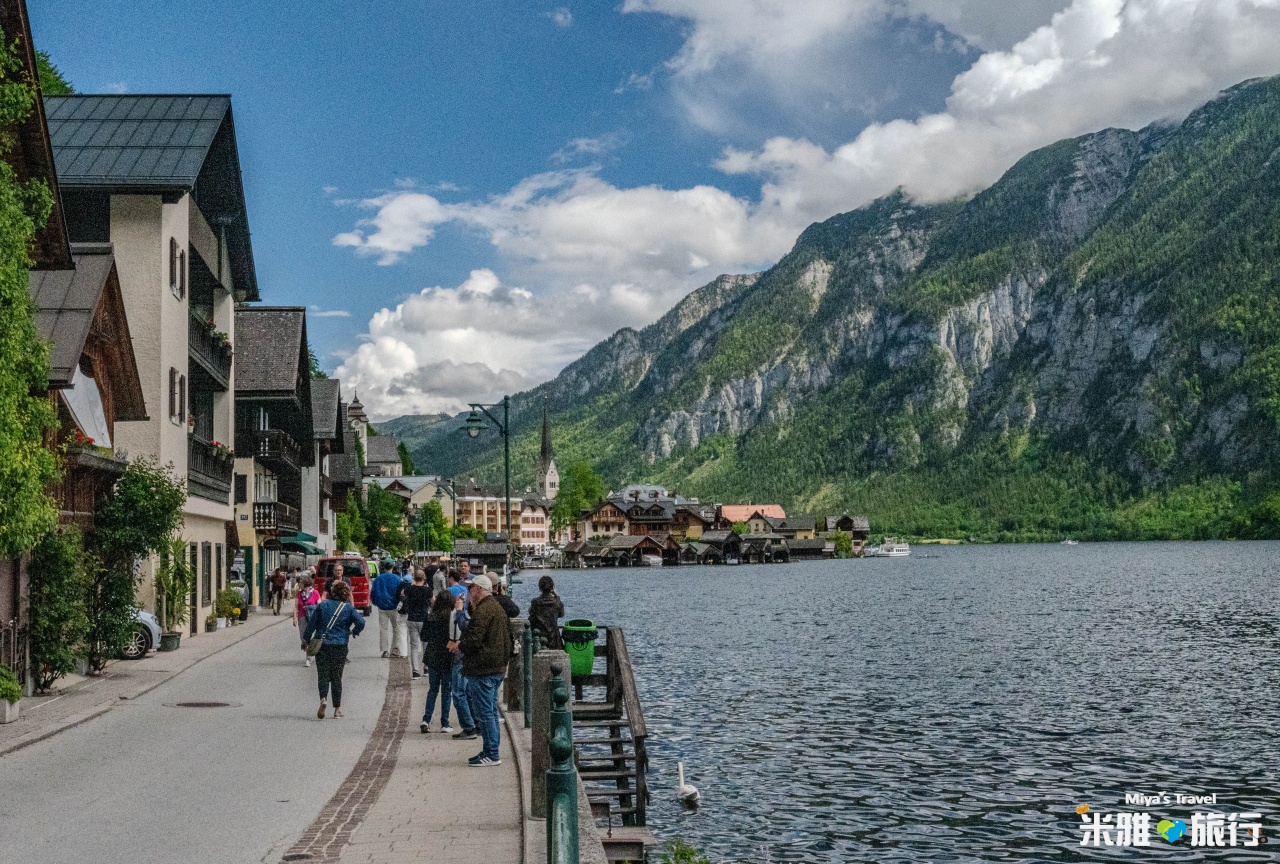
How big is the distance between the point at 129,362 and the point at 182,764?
12902mm

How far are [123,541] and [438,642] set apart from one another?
37.7 feet

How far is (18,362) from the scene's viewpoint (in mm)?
16016

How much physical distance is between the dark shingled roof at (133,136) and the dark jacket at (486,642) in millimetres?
21346

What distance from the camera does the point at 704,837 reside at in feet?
59.7

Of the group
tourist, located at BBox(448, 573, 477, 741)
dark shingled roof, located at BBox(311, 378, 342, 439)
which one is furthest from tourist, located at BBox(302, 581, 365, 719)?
dark shingled roof, located at BBox(311, 378, 342, 439)

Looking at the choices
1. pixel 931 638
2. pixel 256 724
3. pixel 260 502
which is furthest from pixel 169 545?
pixel 931 638

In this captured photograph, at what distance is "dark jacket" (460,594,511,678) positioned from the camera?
1425cm

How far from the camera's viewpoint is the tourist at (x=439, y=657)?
55.9ft

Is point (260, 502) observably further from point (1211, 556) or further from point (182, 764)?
point (1211, 556)

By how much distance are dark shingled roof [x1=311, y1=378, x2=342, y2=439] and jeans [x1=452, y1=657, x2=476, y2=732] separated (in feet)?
165

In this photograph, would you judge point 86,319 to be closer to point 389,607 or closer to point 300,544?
point 389,607

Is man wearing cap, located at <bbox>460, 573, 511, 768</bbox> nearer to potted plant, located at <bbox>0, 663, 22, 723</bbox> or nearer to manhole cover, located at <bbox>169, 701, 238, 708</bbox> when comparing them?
potted plant, located at <bbox>0, 663, 22, 723</bbox>

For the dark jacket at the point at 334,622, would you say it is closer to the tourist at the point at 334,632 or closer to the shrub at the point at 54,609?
the tourist at the point at 334,632

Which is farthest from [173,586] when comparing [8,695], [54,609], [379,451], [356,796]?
[379,451]
